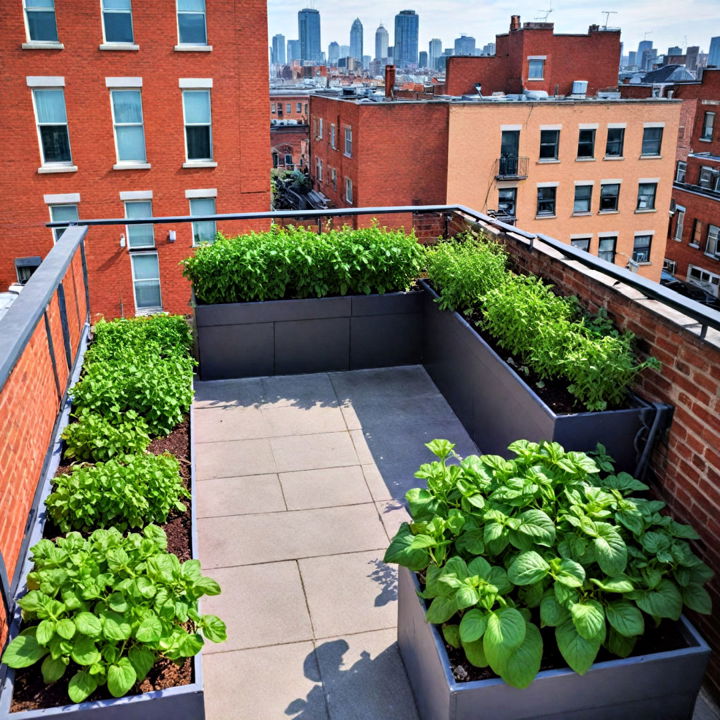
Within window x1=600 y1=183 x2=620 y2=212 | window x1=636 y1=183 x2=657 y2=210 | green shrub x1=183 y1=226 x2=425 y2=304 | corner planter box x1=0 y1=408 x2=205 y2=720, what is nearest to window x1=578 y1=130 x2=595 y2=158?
window x1=600 y1=183 x2=620 y2=212

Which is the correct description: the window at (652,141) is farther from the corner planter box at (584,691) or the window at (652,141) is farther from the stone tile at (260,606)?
the corner planter box at (584,691)

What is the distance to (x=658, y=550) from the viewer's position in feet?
9.65

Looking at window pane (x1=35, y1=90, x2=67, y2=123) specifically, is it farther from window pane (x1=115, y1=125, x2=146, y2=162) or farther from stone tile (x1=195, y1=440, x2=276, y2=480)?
stone tile (x1=195, y1=440, x2=276, y2=480)

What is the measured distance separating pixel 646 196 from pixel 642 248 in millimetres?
3030

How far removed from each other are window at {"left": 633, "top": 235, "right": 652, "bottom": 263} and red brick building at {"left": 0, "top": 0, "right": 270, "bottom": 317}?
25.3m

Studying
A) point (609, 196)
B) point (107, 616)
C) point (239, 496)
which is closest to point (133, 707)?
point (107, 616)

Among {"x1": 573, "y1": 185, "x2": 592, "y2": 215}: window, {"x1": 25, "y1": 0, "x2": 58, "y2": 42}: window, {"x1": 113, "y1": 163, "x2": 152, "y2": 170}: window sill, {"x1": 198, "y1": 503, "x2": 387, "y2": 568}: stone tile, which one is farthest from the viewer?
{"x1": 573, "y1": 185, "x2": 592, "y2": 215}: window

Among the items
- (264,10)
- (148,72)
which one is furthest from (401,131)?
(148,72)

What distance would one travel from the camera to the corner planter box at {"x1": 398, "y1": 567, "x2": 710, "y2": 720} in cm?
272

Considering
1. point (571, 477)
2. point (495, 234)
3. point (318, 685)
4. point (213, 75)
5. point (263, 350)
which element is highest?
point (213, 75)

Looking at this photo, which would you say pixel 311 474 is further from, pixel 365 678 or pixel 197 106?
pixel 197 106

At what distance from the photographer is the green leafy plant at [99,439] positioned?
3.99 meters

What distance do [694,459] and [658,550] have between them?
86 cm

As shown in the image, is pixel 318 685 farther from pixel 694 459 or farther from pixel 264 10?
pixel 264 10
